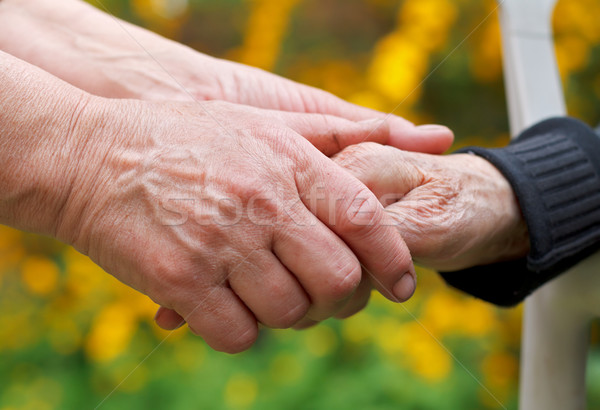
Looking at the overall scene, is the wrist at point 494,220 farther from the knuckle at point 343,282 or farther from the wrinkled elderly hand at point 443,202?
the knuckle at point 343,282

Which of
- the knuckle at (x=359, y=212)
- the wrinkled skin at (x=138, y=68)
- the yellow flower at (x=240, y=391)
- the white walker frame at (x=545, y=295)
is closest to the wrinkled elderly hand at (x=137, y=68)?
the wrinkled skin at (x=138, y=68)

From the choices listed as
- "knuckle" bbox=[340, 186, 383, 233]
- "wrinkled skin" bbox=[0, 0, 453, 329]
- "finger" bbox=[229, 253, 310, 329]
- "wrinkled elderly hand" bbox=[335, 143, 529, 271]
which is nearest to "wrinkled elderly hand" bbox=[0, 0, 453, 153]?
"wrinkled skin" bbox=[0, 0, 453, 329]

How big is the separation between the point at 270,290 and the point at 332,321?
0.97 metres

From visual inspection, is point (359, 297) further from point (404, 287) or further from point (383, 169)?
point (383, 169)

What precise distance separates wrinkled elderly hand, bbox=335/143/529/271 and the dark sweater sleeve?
0.04 metres

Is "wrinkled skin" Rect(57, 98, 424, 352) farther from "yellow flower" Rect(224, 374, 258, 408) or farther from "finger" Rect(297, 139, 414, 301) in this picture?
"yellow flower" Rect(224, 374, 258, 408)

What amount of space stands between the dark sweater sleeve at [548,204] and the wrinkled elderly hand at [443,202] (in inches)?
1.6

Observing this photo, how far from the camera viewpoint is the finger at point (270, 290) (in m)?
0.92

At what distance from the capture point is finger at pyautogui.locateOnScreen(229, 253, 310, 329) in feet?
3.01

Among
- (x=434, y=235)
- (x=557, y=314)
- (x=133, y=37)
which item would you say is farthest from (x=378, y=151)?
(x=133, y=37)

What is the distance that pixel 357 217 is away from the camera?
3.00ft

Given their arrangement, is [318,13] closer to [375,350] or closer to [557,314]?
[375,350]

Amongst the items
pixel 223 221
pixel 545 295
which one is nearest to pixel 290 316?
pixel 223 221

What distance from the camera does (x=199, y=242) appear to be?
89 cm
